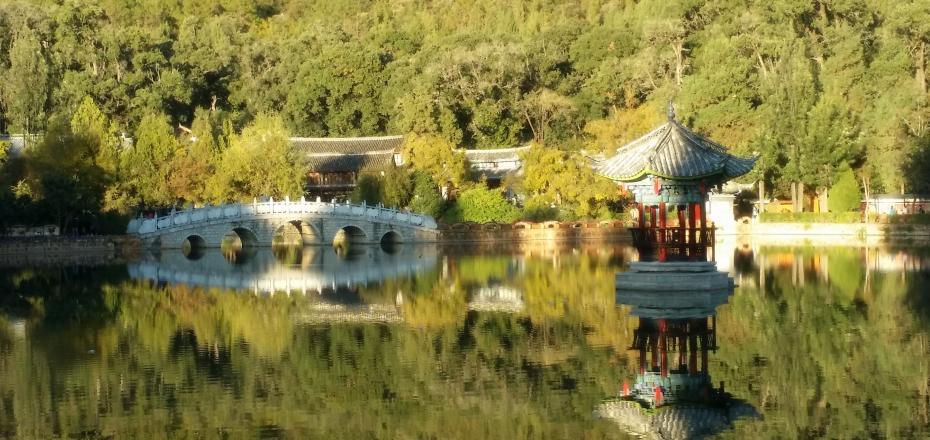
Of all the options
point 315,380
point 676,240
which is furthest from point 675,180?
point 315,380

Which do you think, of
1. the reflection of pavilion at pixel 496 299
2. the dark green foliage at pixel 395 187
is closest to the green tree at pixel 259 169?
the dark green foliage at pixel 395 187

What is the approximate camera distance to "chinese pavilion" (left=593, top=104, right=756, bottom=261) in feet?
88.4

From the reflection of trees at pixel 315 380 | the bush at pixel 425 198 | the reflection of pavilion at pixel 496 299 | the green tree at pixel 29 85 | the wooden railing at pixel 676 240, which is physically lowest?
the reflection of trees at pixel 315 380

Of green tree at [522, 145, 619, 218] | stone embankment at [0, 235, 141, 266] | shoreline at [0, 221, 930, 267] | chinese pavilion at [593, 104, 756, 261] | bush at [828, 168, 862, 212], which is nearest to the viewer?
chinese pavilion at [593, 104, 756, 261]

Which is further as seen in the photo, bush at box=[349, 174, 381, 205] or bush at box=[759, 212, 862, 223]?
bush at box=[349, 174, 381, 205]

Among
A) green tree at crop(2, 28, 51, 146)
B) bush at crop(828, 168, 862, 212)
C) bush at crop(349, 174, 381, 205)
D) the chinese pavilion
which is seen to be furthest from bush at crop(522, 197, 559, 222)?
the chinese pavilion

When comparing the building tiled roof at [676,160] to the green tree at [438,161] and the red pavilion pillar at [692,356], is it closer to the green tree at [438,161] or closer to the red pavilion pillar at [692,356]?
the red pavilion pillar at [692,356]

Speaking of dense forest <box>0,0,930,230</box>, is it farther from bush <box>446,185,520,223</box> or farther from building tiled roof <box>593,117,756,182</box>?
building tiled roof <box>593,117,756,182</box>

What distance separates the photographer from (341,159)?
63.8 metres

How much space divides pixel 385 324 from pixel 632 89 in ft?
140

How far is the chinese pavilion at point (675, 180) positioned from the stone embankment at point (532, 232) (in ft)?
78.3

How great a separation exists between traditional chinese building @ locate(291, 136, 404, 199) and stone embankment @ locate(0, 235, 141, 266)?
17669 mm

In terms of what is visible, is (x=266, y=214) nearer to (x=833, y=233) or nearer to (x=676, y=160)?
(x=833, y=233)

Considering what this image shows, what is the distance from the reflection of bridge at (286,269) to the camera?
31.8 meters
